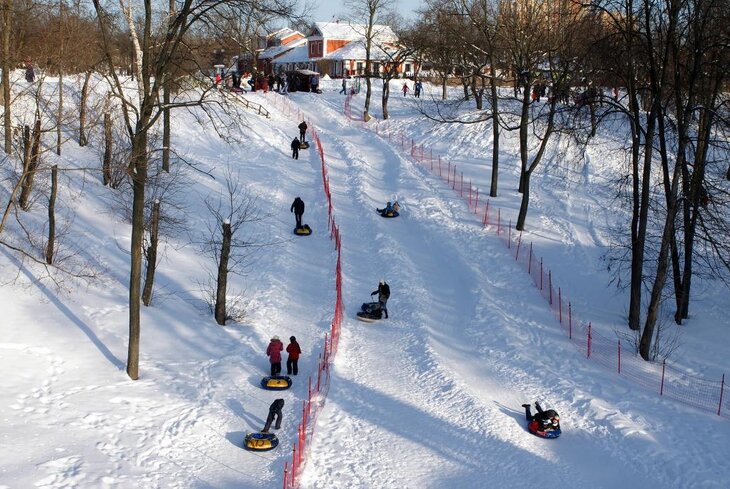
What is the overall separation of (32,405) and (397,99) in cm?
5093

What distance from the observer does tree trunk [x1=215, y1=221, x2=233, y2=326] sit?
18906mm

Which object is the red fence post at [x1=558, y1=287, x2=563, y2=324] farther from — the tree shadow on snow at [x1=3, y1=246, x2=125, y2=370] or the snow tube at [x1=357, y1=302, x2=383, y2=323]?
the tree shadow on snow at [x1=3, y1=246, x2=125, y2=370]

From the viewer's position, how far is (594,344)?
19172mm

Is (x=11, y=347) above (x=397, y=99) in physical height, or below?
below

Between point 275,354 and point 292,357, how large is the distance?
481 mm

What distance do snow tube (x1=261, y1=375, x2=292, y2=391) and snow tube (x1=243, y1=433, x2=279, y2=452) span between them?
2.45 metres

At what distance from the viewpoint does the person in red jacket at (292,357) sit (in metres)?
16.5

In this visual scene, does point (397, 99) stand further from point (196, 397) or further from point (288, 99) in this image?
point (196, 397)

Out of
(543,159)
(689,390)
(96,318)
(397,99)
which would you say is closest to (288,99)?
(397,99)

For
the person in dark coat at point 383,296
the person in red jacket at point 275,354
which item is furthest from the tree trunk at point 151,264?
the person in dark coat at point 383,296

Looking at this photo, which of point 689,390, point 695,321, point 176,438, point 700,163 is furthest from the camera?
point 695,321

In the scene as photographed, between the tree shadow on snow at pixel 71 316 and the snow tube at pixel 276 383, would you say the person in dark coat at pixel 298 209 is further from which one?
the snow tube at pixel 276 383

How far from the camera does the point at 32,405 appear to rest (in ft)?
44.2

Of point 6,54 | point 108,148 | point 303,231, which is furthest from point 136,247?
point 303,231
